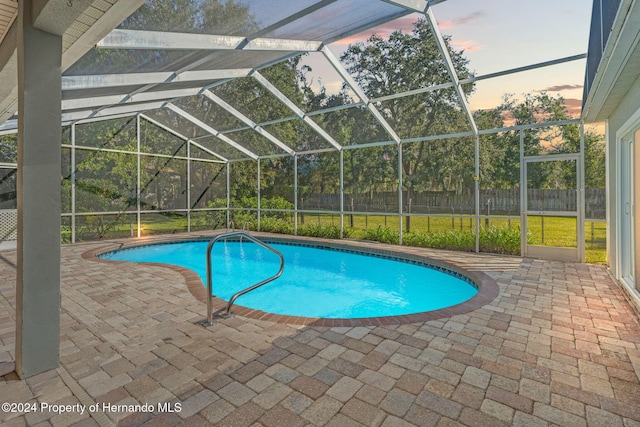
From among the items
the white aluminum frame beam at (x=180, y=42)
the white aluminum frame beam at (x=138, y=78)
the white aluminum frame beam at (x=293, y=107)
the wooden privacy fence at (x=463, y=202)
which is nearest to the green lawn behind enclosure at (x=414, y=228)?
the wooden privacy fence at (x=463, y=202)

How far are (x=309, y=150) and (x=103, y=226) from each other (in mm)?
7074

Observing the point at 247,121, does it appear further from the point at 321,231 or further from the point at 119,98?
the point at 321,231

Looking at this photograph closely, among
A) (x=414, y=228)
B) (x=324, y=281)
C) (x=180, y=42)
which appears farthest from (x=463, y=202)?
(x=180, y=42)

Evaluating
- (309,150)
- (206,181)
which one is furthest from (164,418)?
(206,181)

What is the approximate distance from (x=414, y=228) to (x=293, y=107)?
5977 mm

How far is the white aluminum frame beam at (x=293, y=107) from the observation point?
732 centimetres

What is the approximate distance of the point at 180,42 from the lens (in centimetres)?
445

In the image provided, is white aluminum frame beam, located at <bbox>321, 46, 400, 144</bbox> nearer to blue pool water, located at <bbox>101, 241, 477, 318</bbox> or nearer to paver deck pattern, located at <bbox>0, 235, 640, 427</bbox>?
blue pool water, located at <bbox>101, 241, 477, 318</bbox>

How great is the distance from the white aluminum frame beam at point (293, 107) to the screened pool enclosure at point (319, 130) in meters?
0.05

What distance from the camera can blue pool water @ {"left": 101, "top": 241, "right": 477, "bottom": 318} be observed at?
5570mm

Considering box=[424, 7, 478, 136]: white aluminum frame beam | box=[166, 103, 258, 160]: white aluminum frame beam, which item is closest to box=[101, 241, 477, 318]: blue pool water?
box=[424, 7, 478, 136]: white aluminum frame beam

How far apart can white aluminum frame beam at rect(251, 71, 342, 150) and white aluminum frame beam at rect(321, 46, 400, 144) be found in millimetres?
1681

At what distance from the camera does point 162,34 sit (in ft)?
14.2

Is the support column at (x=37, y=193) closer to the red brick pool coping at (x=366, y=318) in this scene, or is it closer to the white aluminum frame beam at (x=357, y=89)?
the red brick pool coping at (x=366, y=318)
